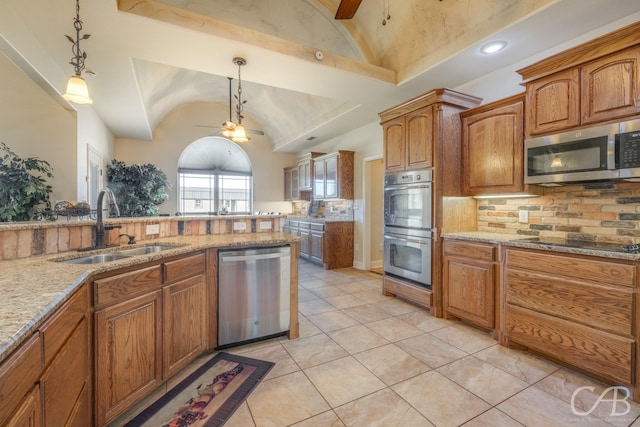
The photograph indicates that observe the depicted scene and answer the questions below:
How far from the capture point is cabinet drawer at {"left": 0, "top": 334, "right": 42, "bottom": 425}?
678 mm

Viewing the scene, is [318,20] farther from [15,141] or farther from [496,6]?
[15,141]

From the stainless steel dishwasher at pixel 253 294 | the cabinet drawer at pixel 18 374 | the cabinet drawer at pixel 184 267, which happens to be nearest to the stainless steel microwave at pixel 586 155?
the stainless steel dishwasher at pixel 253 294

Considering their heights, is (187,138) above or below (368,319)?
above

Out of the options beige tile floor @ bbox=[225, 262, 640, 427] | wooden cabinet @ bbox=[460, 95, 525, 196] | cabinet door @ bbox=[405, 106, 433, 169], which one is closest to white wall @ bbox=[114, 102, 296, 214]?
cabinet door @ bbox=[405, 106, 433, 169]

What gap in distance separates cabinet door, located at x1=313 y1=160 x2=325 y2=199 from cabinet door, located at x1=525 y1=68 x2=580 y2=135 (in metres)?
3.94

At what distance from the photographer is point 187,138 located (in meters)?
7.04

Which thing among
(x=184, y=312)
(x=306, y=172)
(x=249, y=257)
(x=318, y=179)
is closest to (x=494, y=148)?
(x=249, y=257)

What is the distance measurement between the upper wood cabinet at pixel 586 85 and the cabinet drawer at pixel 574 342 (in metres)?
1.51

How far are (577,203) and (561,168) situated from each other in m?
0.46

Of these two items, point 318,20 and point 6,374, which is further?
point 318,20

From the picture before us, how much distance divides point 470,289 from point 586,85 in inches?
74.9

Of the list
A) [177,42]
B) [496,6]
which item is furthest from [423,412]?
[177,42]

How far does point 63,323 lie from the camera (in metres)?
1.08

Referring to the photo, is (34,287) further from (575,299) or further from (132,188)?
(132,188)
